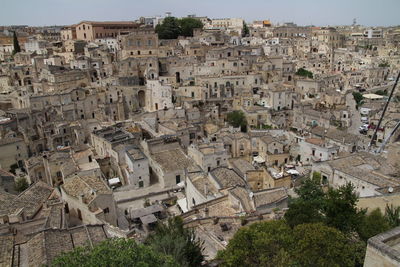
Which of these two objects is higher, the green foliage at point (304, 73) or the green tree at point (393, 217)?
the green foliage at point (304, 73)

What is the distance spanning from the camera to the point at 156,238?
13359 millimetres

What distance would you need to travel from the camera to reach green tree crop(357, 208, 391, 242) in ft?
46.1

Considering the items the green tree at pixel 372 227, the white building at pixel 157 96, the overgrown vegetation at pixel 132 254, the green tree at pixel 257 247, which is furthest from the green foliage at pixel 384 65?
the overgrown vegetation at pixel 132 254

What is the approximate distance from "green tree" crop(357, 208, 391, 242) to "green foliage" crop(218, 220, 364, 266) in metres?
1.96

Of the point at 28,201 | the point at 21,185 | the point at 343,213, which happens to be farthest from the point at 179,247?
the point at 21,185

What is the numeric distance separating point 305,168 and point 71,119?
27.5m

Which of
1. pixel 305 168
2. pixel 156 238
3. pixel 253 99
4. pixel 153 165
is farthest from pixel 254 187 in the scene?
pixel 253 99

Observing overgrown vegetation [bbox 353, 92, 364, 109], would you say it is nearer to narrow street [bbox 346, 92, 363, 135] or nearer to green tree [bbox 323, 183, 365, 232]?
narrow street [bbox 346, 92, 363, 135]

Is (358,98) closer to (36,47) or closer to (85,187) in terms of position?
(85,187)

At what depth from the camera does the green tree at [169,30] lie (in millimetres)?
69938

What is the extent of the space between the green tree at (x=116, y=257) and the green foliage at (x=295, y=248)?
2578 millimetres

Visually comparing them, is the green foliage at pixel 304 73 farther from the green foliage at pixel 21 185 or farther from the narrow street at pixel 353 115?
the green foliage at pixel 21 185

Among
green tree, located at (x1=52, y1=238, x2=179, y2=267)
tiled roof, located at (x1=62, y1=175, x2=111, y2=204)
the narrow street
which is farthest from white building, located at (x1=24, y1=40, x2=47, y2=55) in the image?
green tree, located at (x1=52, y1=238, x2=179, y2=267)

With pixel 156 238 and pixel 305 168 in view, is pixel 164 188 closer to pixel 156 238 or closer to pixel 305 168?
pixel 305 168
